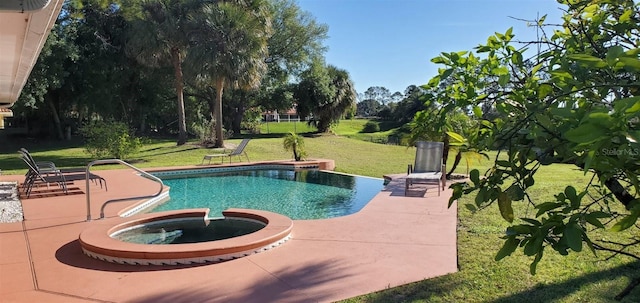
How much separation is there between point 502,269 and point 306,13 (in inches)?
1349

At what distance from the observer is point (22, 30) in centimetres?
252

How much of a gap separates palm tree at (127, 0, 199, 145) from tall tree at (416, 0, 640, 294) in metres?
21.5

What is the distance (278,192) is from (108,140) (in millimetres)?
9559

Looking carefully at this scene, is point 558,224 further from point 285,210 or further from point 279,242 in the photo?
point 285,210

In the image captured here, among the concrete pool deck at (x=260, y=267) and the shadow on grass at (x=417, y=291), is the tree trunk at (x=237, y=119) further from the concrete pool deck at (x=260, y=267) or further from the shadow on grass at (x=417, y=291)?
the shadow on grass at (x=417, y=291)

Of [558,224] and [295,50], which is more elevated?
[295,50]

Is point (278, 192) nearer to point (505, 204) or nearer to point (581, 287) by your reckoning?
point (581, 287)

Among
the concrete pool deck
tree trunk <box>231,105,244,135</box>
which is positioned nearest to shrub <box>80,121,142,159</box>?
the concrete pool deck

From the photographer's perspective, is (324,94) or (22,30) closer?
(22,30)

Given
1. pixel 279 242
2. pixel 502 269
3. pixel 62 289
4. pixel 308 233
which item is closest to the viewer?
pixel 62 289

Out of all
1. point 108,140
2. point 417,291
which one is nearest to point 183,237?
point 417,291

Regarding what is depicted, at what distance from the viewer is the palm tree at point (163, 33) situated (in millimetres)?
21953

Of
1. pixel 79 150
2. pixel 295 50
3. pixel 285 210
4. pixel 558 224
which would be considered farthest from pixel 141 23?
pixel 558 224

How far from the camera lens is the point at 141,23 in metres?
22.4
